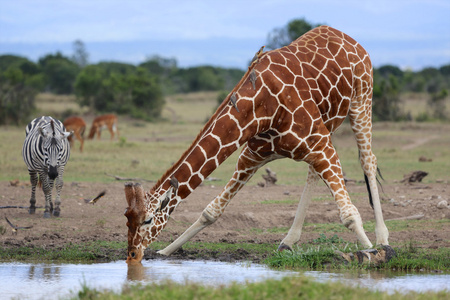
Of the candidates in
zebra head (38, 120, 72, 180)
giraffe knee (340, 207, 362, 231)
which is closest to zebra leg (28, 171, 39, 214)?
zebra head (38, 120, 72, 180)

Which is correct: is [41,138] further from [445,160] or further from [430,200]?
[445,160]

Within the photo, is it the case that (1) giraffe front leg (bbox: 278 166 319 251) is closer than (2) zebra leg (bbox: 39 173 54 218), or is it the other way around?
(1) giraffe front leg (bbox: 278 166 319 251)

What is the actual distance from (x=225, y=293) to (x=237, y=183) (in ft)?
8.74

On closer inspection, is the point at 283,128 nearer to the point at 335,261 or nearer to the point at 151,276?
the point at 335,261

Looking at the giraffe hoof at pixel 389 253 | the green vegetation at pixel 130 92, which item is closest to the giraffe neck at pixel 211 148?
the giraffe hoof at pixel 389 253

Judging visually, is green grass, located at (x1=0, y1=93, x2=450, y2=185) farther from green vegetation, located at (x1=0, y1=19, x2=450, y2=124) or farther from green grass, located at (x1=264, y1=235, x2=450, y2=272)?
green grass, located at (x1=264, y1=235, x2=450, y2=272)

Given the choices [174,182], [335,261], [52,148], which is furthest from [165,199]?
[52,148]

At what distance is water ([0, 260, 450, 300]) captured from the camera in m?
5.58

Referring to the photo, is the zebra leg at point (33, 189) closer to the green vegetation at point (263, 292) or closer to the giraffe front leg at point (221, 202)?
the giraffe front leg at point (221, 202)

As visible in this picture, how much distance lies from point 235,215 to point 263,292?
4.96 meters


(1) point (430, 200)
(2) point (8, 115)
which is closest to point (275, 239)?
(1) point (430, 200)

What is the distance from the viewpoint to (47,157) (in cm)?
994

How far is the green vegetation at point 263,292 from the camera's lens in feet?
A: 14.7

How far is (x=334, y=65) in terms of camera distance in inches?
283
